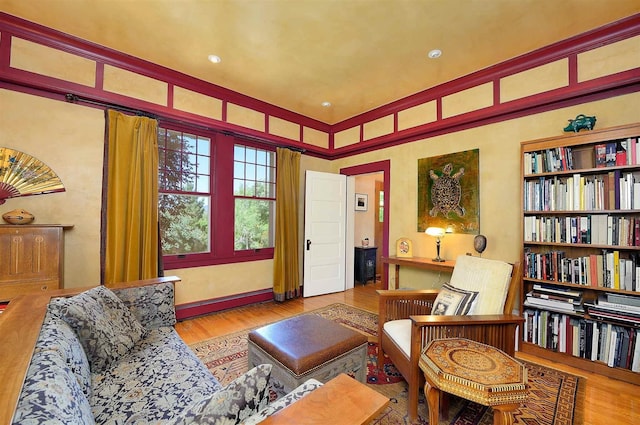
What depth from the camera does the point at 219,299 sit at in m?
3.78

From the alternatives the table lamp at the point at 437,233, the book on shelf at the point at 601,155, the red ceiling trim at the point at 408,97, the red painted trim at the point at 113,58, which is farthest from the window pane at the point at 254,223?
the book on shelf at the point at 601,155

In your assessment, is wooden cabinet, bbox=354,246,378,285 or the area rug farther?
wooden cabinet, bbox=354,246,378,285

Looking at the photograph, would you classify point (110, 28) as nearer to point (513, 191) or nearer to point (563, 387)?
point (513, 191)

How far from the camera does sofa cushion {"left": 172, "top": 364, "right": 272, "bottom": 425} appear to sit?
718 millimetres

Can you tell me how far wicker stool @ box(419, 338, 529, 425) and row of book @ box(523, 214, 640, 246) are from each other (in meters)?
1.72

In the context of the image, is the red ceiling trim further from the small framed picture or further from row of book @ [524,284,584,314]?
the small framed picture

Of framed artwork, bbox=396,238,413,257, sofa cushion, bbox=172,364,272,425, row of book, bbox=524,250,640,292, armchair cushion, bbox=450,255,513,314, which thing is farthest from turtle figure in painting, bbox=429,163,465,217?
sofa cushion, bbox=172,364,272,425

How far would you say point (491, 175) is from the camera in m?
3.23

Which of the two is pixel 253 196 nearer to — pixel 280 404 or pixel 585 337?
pixel 280 404

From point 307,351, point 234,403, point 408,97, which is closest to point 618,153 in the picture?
point 408,97

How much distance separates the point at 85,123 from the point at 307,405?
3.49 meters

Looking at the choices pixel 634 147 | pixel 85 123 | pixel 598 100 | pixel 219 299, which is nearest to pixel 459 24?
pixel 598 100

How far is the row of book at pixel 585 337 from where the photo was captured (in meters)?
2.19

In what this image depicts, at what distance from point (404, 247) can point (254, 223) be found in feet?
7.47
